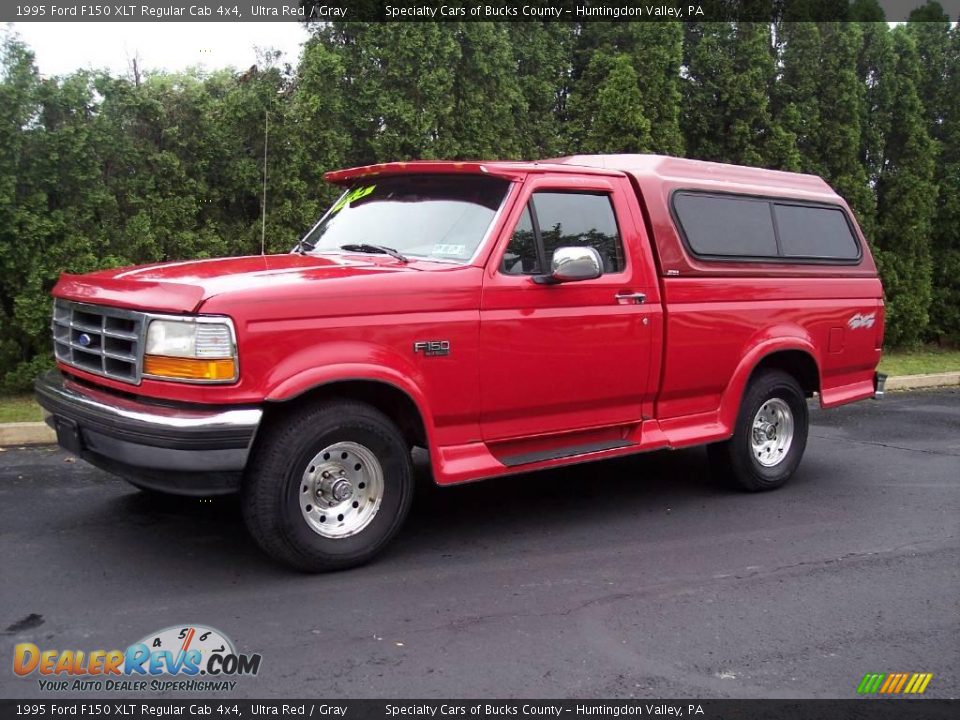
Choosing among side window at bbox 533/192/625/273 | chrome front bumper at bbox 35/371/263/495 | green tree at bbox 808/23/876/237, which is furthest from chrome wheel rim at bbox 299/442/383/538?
green tree at bbox 808/23/876/237

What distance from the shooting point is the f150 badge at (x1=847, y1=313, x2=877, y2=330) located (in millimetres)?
7000

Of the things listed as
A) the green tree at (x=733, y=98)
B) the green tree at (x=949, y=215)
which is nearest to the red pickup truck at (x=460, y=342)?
the green tree at (x=733, y=98)

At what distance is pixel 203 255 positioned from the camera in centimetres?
940

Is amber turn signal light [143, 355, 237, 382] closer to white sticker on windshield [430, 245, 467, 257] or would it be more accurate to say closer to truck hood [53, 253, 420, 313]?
truck hood [53, 253, 420, 313]

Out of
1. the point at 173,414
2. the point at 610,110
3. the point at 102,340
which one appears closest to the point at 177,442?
the point at 173,414

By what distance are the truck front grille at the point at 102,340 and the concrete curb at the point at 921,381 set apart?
396 inches

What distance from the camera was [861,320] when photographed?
7078 millimetres

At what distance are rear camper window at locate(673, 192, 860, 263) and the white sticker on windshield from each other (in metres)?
1.74

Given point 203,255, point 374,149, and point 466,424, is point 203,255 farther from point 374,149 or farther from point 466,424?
point 466,424

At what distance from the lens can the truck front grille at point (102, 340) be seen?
4324mm

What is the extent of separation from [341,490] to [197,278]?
1.30 m

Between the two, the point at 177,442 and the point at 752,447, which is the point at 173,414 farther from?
the point at 752,447

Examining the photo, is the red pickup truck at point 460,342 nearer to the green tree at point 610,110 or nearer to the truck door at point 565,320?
the truck door at point 565,320
